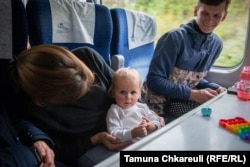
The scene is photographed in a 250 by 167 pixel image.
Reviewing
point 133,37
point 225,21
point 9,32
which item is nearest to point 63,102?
point 9,32

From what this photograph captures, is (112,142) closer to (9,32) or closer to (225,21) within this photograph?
(9,32)

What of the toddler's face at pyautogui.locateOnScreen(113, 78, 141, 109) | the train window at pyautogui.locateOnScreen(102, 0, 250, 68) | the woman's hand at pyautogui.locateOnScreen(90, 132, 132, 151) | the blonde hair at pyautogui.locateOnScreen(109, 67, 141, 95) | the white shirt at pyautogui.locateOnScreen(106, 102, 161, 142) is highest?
the train window at pyautogui.locateOnScreen(102, 0, 250, 68)

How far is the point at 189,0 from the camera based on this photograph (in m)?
2.02

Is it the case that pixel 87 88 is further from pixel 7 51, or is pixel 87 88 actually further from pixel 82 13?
pixel 82 13

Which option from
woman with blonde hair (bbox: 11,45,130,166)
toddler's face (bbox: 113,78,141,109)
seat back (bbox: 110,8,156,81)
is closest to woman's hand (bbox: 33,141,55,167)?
woman with blonde hair (bbox: 11,45,130,166)

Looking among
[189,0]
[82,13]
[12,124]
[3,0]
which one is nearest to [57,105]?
[12,124]

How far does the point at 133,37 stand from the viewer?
2068 mm

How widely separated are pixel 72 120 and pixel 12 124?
253mm

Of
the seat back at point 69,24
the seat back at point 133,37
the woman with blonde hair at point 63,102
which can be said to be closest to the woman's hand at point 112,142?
the woman with blonde hair at point 63,102

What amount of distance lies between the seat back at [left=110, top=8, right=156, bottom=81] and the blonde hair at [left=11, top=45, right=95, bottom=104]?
2.51 feet

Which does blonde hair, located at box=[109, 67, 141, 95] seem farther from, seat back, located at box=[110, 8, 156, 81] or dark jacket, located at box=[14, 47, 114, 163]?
seat back, located at box=[110, 8, 156, 81]

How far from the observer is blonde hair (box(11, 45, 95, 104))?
113 cm

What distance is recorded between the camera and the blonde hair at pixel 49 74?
1135 mm

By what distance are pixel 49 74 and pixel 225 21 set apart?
53.2 inches
